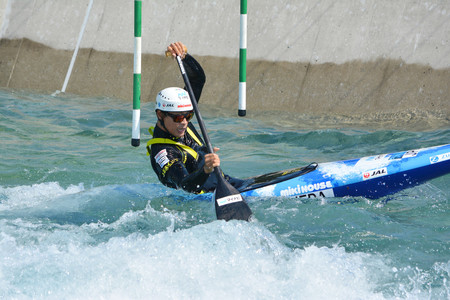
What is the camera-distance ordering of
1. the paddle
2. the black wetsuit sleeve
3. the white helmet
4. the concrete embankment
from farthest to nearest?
the concrete embankment → the black wetsuit sleeve → the white helmet → the paddle

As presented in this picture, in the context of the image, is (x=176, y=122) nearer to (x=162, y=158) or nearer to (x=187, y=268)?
(x=162, y=158)

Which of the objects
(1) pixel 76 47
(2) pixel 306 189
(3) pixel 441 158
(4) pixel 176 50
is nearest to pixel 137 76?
(4) pixel 176 50

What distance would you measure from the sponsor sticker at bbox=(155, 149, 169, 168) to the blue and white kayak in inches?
26.3

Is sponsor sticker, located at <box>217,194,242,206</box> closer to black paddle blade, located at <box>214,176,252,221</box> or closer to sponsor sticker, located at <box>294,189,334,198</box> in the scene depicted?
black paddle blade, located at <box>214,176,252,221</box>

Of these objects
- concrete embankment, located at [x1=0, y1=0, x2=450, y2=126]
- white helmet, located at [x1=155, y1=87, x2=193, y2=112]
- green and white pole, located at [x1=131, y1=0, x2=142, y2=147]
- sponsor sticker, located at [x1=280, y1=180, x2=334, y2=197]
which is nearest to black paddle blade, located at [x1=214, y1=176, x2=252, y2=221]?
sponsor sticker, located at [x1=280, y1=180, x2=334, y2=197]

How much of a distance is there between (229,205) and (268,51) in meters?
5.21

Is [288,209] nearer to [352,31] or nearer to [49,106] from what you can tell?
[352,31]

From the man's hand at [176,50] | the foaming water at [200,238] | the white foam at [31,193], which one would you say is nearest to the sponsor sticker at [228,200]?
the foaming water at [200,238]

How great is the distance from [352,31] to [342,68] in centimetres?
52

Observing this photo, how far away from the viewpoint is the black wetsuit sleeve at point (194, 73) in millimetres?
5164

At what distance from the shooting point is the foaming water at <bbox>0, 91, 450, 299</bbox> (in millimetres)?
3342

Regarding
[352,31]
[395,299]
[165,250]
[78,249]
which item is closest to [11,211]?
[78,249]

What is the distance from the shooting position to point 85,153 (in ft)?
22.7

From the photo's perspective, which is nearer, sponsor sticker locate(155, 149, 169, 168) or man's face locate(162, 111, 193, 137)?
sponsor sticker locate(155, 149, 169, 168)
